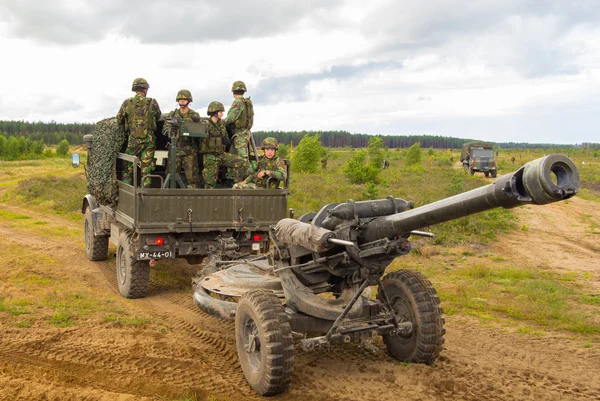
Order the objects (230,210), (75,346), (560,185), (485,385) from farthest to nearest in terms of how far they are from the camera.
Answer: (230,210) < (75,346) < (485,385) < (560,185)

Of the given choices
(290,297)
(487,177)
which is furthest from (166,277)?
(487,177)

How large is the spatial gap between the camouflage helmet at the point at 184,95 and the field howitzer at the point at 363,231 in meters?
4.21

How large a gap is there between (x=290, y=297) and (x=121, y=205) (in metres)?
4.22

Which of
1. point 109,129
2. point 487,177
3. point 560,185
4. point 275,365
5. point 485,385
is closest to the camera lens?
point 560,185

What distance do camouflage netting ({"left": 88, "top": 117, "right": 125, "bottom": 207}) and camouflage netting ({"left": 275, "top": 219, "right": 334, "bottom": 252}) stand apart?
4291 mm

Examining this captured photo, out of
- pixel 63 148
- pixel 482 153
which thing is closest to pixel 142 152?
pixel 482 153

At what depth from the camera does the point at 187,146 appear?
29.8 ft

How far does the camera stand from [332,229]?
16.9 ft

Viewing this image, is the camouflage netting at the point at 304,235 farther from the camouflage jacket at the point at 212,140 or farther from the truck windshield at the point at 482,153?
the truck windshield at the point at 482,153

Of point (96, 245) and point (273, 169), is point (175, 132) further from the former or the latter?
point (96, 245)

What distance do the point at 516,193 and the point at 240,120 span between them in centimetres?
647

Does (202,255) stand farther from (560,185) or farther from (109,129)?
(560,185)

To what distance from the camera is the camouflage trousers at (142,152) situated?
29.5 feet

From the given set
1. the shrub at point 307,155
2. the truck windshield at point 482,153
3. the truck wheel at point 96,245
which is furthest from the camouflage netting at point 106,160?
the truck windshield at point 482,153
